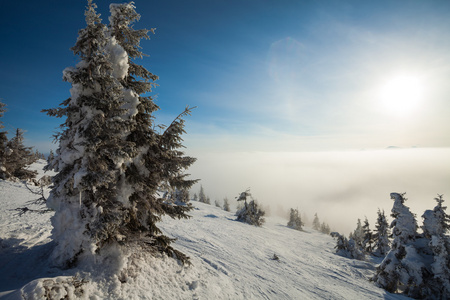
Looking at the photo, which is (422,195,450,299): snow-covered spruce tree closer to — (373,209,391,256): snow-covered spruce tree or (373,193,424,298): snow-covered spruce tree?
(373,193,424,298): snow-covered spruce tree

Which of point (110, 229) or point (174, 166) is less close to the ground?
point (174, 166)

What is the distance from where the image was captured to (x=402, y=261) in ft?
48.1

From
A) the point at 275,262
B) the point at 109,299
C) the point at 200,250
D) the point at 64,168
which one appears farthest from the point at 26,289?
the point at 275,262

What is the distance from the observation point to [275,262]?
49.6ft

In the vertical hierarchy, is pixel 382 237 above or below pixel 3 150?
above

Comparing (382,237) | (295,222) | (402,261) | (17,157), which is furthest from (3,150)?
(295,222)

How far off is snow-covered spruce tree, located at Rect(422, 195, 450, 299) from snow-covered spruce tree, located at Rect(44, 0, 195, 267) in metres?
20.3

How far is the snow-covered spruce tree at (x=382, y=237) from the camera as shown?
30.0 metres

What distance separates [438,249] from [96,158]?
2258 cm

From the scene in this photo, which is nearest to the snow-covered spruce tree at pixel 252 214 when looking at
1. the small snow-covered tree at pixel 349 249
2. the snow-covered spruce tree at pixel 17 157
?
the small snow-covered tree at pixel 349 249

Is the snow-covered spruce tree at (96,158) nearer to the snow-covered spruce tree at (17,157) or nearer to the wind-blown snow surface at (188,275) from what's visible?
the wind-blown snow surface at (188,275)

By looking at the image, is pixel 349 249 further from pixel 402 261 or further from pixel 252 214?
pixel 252 214

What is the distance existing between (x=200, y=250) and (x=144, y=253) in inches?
234

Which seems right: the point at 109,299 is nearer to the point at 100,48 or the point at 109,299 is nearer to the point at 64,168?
the point at 64,168
